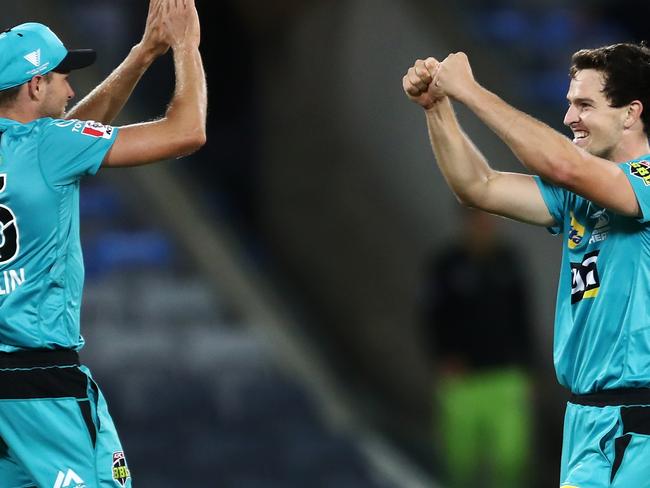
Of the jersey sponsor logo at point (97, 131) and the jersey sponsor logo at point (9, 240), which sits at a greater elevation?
the jersey sponsor logo at point (97, 131)

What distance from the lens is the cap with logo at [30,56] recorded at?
12.7 ft

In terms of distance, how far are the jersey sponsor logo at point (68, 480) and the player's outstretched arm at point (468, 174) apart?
1.56 metres

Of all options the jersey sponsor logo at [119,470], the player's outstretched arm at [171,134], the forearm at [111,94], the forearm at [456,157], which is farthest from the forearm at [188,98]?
the jersey sponsor logo at [119,470]

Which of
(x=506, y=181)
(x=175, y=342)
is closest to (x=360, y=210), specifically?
(x=175, y=342)

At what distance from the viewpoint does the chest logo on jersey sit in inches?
156

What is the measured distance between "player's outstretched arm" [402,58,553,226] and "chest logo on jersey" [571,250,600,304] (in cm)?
26

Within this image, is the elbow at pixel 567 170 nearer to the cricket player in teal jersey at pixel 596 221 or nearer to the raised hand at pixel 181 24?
the cricket player in teal jersey at pixel 596 221

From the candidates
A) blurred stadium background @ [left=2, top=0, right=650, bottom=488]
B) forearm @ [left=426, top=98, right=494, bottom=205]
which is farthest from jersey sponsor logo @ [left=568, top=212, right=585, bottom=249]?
blurred stadium background @ [left=2, top=0, right=650, bottom=488]

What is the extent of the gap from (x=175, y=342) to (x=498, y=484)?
7.48 feet

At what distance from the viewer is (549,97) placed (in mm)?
10461

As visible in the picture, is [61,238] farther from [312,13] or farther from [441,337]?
[312,13]

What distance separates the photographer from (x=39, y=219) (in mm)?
3850

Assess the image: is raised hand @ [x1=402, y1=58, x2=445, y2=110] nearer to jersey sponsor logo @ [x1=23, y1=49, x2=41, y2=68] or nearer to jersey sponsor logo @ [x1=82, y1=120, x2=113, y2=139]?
jersey sponsor logo @ [x1=82, y1=120, x2=113, y2=139]

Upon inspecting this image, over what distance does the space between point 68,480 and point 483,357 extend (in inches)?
155
